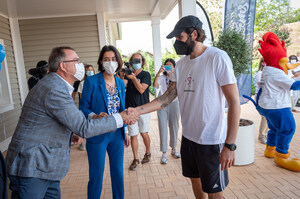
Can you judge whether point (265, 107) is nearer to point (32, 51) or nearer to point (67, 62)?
point (67, 62)

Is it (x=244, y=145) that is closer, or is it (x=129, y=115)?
(x=129, y=115)

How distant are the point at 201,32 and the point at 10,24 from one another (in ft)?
18.8

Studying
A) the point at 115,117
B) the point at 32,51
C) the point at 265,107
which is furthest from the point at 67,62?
the point at 32,51

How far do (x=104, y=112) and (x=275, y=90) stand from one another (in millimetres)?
2649

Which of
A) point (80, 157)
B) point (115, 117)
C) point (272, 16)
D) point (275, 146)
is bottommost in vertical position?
point (80, 157)

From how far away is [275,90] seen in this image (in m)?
3.28

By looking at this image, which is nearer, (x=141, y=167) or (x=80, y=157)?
(x=141, y=167)

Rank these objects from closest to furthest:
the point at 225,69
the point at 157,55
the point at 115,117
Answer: the point at 225,69 → the point at 115,117 → the point at 157,55

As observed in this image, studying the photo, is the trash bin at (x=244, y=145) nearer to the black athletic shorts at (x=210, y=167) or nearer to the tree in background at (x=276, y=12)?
the black athletic shorts at (x=210, y=167)

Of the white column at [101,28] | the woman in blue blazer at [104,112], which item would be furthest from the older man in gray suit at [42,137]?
the white column at [101,28]

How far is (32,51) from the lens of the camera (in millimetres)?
5973

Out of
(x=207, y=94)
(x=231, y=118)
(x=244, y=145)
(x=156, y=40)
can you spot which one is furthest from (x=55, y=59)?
(x=156, y=40)

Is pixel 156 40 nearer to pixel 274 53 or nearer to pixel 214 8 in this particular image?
pixel 214 8

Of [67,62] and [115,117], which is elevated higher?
[67,62]
